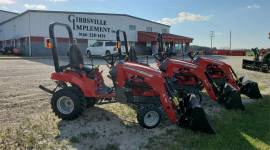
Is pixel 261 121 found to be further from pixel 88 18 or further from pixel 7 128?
pixel 88 18

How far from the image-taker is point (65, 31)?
3341 cm

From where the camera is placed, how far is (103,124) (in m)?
5.94

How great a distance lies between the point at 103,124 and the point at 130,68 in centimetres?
127

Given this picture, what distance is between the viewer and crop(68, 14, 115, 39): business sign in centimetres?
3431

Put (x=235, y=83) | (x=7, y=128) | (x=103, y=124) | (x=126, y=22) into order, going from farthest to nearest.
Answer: (x=126, y=22), (x=235, y=83), (x=103, y=124), (x=7, y=128)

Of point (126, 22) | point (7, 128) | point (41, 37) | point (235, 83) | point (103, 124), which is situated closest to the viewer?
point (7, 128)

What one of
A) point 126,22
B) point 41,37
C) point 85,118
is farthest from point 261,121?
point 126,22

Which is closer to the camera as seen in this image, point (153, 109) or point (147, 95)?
point (153, 109)

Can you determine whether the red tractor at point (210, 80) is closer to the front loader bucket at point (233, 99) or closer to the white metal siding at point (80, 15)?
the front loader bucket at point (233, 99)

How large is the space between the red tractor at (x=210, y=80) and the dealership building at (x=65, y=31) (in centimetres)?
1843

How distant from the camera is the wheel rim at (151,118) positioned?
562cm

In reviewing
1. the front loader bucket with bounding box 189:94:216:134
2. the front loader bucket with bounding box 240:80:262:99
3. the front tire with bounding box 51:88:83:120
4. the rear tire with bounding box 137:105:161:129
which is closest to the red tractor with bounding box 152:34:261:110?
the front loader bucket with bounding box 240:80:262:99

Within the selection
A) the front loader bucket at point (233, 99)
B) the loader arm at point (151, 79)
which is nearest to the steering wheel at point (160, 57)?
the front loader bucket at point (233, 99)

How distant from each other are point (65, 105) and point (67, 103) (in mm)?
64
